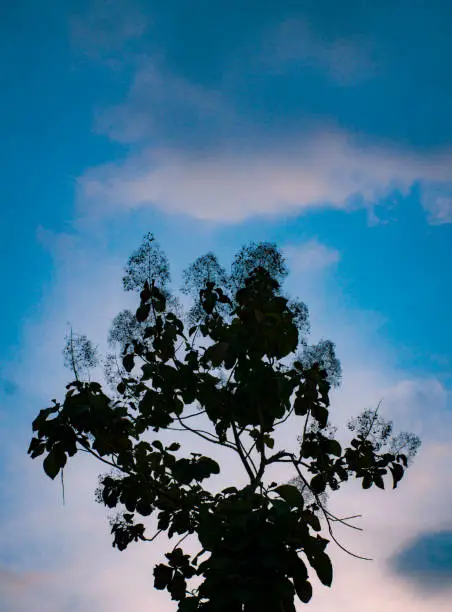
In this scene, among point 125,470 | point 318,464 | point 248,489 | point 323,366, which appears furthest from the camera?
point 323,366

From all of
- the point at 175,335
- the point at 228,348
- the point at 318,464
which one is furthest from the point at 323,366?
the point at 228,348

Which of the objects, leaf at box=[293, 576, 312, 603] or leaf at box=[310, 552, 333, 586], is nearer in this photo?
leaf at box=[293, 576, 312, 603]

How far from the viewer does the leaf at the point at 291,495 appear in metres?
4.98

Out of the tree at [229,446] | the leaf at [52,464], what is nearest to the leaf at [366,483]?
the tree at [229,446]

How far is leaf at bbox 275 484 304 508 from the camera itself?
4.98 metres

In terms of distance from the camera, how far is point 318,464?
7105mm

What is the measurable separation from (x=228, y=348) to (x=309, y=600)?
6.93 ft

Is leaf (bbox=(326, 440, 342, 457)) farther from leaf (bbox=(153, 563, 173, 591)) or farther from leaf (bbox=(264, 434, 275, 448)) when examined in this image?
leaf (bbox=(153, 563, 173, 591))

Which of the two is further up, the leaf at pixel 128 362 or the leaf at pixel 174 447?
the leaf at pixel 128 362

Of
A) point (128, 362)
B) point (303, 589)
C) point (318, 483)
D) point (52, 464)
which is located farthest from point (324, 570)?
point (128, 362)

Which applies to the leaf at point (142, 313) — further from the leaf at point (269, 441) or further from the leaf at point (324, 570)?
the leaf at point (324, 570)

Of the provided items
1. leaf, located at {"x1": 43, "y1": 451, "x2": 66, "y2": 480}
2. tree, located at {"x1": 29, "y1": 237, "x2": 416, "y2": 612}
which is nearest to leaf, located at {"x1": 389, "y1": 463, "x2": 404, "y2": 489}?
tree, located at {"x1": 29, "y1": 237, "x2": 416, "y2": 612}

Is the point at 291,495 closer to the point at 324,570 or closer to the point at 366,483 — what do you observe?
the point at 324,570

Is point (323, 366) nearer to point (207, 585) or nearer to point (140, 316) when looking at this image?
point (140, 316)
